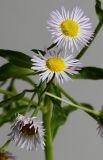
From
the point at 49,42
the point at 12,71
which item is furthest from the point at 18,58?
the point at 49,42

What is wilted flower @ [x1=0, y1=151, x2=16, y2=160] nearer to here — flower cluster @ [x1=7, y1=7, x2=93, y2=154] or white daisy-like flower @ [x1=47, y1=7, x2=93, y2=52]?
flower cluster @ [x1=7, y1=7, x2=93, y2=154]

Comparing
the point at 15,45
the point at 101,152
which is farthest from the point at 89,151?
the point at 15,45

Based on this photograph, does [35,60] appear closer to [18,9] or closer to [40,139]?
Result: [40,139]

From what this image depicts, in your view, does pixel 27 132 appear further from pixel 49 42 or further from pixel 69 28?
pixel 49 42

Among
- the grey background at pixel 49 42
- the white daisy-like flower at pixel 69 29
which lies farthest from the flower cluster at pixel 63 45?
the grey background at pixel 49 42

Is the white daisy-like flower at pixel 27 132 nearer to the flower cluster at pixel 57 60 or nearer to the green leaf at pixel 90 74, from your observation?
the flower cluster at pixel 57 60

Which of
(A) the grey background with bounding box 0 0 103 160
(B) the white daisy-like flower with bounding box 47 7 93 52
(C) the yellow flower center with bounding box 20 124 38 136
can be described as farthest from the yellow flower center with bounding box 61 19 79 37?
(A) the grey background with bounding box 0 0 103 160
